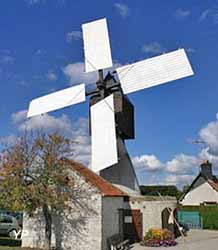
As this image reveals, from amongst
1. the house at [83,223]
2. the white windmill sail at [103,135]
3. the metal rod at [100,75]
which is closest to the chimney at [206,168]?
the metal rod at [100,75]

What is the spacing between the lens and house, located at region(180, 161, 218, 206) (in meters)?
45.4

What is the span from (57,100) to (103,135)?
4982 millimetres

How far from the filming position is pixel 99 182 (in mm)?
24312

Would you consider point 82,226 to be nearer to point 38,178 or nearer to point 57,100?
point 38,178

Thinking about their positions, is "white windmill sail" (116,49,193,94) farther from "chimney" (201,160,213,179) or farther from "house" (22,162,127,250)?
"chimney" (201,160,213,179)

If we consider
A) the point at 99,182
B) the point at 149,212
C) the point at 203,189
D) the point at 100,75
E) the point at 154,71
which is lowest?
the point at 149,212

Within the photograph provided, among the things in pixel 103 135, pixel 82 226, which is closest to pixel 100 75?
pixel 103 135

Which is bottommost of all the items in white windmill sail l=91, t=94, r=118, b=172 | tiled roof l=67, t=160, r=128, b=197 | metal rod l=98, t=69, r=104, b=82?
tiled roof l=67, t=160, r=128, b=197

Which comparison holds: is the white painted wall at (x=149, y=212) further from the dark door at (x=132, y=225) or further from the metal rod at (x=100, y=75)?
the metal rod at (x=100, y=75)

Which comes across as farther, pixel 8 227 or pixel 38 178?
pixel 8 227

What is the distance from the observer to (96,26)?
95.4 feet

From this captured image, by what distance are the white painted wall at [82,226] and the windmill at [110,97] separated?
2.51 m

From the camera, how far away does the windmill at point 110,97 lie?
2498 cm

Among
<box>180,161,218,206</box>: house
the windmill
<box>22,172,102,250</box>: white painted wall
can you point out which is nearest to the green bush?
<box>180,161,218,206</box>: house
